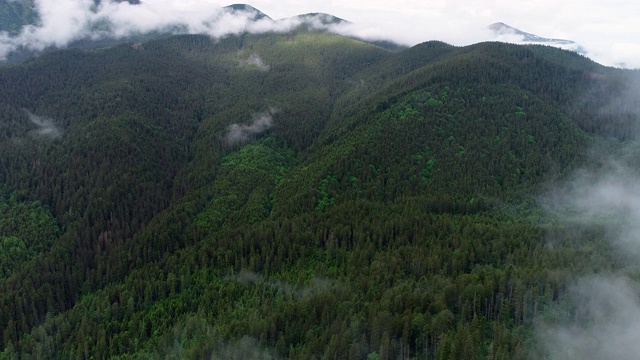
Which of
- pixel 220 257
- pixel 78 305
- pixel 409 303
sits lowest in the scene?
pixel 78 305

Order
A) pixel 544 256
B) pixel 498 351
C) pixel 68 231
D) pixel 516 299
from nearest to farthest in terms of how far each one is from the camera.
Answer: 1. pixel 498 351
2. pixel 516 299
3. pixel 544 256
4. pixel 68 231

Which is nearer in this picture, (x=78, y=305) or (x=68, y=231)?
(x=78, y=305)

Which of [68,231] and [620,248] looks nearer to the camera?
[620,248]

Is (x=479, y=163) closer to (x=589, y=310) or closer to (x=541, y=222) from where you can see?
(x=541, y=222)

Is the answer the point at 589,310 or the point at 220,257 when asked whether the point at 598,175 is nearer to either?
the point at 589,310

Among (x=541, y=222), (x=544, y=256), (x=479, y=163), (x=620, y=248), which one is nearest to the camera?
(x=544, y=256)

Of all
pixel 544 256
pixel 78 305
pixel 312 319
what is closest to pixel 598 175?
pixel 544 256

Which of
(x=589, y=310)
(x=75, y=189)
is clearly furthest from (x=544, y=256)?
(x=75, y=189)

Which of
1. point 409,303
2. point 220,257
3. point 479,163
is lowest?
point 220,257

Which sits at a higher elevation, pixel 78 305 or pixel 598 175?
pixel 598 175
